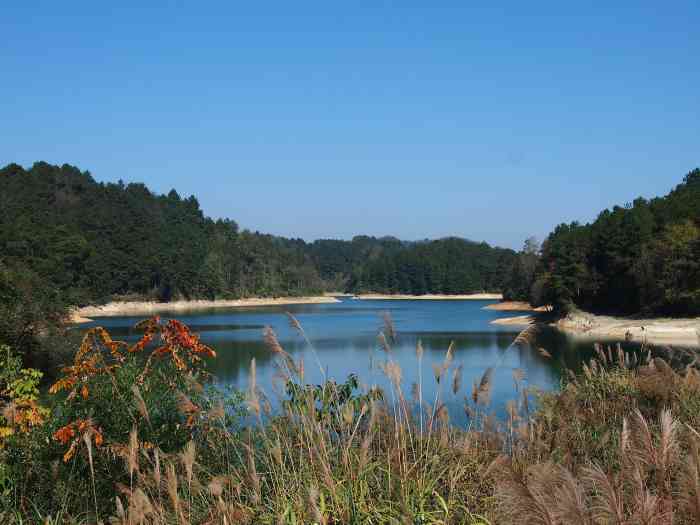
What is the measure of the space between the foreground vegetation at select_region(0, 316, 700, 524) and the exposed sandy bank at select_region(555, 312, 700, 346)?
32.9 metres

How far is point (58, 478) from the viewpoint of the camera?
16.5ft

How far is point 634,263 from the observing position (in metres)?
52.6

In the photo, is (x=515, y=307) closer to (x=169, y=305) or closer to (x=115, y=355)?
(x=169, y=305)

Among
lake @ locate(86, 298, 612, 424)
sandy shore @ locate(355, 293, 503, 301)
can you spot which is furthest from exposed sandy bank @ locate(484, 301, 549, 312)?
sandy shore @ locate(355, 293, 503, 301)

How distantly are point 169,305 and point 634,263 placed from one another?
59.6 m

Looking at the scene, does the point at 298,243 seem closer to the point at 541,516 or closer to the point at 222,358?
the point at 222,358

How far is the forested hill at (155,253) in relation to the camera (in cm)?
7081

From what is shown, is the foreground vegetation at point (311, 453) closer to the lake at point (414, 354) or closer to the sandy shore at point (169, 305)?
the lake at point (414, 354)

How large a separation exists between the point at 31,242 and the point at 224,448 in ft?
184

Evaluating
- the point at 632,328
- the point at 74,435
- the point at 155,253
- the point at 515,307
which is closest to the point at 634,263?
the point at 632,328

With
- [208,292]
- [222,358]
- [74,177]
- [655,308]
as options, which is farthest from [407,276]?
[222,358]

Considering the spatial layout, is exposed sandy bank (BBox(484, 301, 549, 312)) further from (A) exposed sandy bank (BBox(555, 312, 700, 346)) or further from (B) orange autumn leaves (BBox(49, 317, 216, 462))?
(B) orange autumn leaves (BBox(49, 317, 216, 462))

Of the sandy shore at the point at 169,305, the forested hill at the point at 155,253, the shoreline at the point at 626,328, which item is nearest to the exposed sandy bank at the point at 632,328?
the shoreline at the point at 626,328

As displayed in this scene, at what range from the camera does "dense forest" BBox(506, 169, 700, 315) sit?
1838 inches
